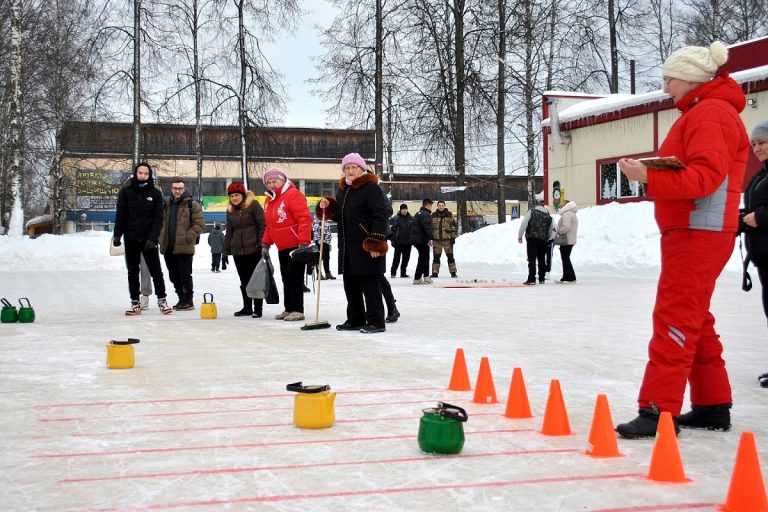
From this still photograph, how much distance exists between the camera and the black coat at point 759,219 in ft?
19.1

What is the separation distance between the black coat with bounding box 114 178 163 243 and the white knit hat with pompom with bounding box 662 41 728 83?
312 inches

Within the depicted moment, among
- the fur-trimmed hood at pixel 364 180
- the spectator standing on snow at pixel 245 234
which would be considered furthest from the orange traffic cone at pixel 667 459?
the spectator standing on snow at pixel 245 234

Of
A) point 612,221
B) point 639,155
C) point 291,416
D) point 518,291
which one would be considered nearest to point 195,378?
point 291,416

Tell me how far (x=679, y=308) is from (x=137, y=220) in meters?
8.13

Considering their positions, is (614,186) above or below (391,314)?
above

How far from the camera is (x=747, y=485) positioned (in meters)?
3.10

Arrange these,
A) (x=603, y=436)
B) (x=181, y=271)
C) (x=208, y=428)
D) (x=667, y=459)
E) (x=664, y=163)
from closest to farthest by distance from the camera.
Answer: (x=667, y=459), (x=603, y=436), (x=664, y=163), (x=208, y=428), (x=181, y=271)

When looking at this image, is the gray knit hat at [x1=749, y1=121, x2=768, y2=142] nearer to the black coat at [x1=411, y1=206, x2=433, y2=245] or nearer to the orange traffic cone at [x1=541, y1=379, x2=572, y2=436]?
the orange traffic cone at [x1=541, y1=379, x2=572, y2=436]

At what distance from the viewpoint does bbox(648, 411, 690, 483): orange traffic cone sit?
11.8ft

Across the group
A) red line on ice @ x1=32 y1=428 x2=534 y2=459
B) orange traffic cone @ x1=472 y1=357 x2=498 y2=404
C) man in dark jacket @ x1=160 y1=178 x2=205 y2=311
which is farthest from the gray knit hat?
man in dark jacket @ x1=160 y1=178 x2=205 y2=311

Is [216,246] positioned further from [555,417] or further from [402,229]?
[555,417]

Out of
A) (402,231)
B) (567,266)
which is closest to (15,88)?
(402,231)

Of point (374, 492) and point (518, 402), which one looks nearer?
point (374, 492)

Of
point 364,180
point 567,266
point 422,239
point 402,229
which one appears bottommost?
point 567,266
